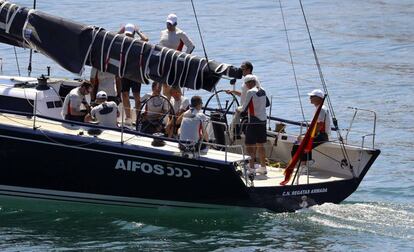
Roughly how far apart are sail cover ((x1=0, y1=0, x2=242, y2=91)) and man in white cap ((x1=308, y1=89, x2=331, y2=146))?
1.98 m

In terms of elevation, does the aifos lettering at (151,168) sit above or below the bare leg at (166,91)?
below

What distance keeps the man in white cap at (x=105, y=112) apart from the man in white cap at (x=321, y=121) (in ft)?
11.7

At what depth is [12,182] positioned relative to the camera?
21.5 m

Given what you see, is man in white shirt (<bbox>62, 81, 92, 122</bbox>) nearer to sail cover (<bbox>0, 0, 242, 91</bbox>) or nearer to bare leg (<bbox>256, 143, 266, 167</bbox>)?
sail cover (<bbox>0, 0, 242, 91</bbox>)

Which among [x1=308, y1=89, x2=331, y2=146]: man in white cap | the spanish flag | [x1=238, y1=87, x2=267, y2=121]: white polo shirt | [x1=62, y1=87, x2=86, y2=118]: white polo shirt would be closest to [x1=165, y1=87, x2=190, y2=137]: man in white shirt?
[x1=238, y1=87, x2=267, y2=121]: white polo shirt

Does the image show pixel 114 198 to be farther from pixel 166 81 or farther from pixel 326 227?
pixel 326 227

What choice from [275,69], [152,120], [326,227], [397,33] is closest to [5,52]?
[275,69]

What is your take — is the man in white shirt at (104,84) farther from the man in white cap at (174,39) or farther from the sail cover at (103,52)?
the sail cover at (103,52)

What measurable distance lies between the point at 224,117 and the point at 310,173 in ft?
6.43

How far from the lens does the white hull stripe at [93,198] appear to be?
70.2ft

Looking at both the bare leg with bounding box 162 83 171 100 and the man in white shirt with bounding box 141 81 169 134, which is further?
the bare leg with bounding box 162 83 171 100

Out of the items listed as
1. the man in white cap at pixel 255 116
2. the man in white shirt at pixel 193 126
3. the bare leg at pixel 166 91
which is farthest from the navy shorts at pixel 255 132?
the bare leg at pixel 166 91

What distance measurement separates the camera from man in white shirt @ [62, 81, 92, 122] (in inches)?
850

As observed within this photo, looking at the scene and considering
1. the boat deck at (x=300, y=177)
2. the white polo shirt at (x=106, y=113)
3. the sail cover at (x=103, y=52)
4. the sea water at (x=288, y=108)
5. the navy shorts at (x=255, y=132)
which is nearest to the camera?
the sea water at (x=288, y=108)
